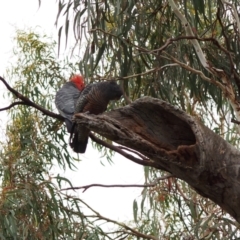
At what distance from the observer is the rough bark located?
5.75 feet

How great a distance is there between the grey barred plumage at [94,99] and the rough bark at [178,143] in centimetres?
68

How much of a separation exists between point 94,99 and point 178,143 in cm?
77

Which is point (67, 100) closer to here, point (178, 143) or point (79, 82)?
point (79, 82)

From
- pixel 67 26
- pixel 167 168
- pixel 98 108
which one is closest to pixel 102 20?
pixel 67 26

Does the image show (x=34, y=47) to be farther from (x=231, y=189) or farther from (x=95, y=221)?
(x=231, y=189)

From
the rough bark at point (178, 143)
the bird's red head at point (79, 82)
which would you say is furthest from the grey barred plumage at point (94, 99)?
the rough bark at point (178, 143)

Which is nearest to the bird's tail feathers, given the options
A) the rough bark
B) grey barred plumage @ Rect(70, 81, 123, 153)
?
grey barred plumage @ Rect(70, 81, 123, 153)

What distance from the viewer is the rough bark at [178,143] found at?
175cm

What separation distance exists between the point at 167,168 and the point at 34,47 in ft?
8.28

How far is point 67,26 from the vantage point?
2.82 meters

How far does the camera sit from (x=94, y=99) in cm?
254

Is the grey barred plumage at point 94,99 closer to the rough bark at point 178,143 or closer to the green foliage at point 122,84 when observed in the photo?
the green foliage at point 122,84

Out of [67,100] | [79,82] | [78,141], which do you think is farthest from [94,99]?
[79,82]

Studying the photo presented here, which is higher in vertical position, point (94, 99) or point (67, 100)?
point (67, 100)
